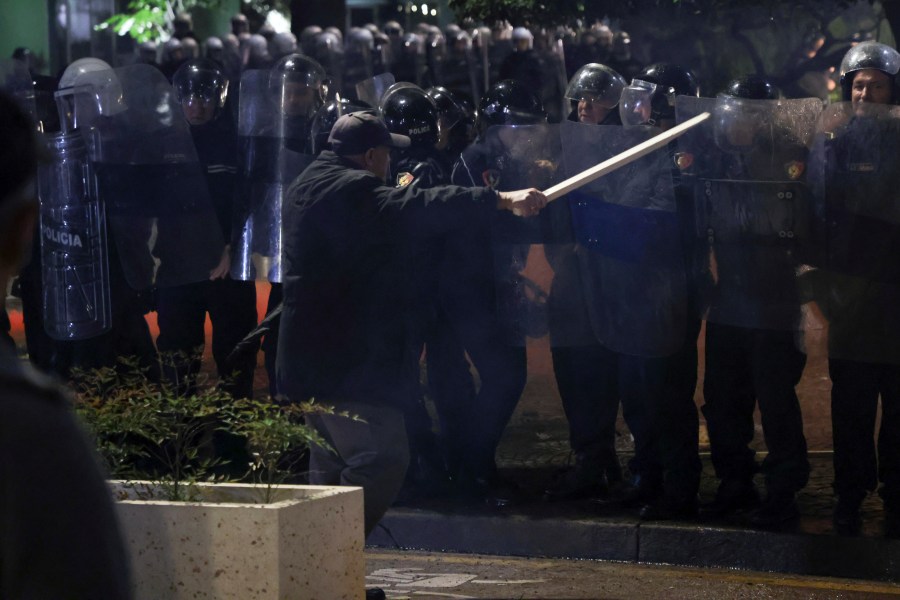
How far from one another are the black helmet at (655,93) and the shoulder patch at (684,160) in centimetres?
32

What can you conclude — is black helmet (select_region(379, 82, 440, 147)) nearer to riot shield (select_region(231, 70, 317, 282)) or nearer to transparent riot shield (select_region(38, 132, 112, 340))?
riot shield (select_region(231, 70, 317, 282))

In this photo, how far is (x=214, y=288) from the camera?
778 cm

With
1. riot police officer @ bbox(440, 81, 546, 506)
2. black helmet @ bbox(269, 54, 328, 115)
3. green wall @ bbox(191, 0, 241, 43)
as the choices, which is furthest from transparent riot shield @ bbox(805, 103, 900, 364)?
green wall @ bbox(191, 0, 241, 43)

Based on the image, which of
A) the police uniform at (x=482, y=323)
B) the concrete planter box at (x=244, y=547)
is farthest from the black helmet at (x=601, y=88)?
the concrete planter box at (x=244, y=547)

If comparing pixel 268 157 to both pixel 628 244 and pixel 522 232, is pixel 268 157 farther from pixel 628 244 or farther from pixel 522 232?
pixel 628 244

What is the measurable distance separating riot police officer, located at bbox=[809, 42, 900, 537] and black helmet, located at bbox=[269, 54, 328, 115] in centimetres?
299

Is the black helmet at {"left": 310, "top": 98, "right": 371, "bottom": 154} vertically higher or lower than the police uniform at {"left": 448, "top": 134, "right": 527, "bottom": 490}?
higher

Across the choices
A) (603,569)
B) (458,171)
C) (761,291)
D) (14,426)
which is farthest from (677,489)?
(14,426)

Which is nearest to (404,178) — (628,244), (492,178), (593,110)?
(492,178)

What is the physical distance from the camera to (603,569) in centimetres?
626

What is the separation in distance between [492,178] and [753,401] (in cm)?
163

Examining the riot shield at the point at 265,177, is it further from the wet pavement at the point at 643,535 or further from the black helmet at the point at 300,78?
the wet pavement at the point at 643,535

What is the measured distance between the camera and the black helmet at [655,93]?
6816mm

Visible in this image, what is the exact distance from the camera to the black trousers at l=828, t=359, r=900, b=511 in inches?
248
